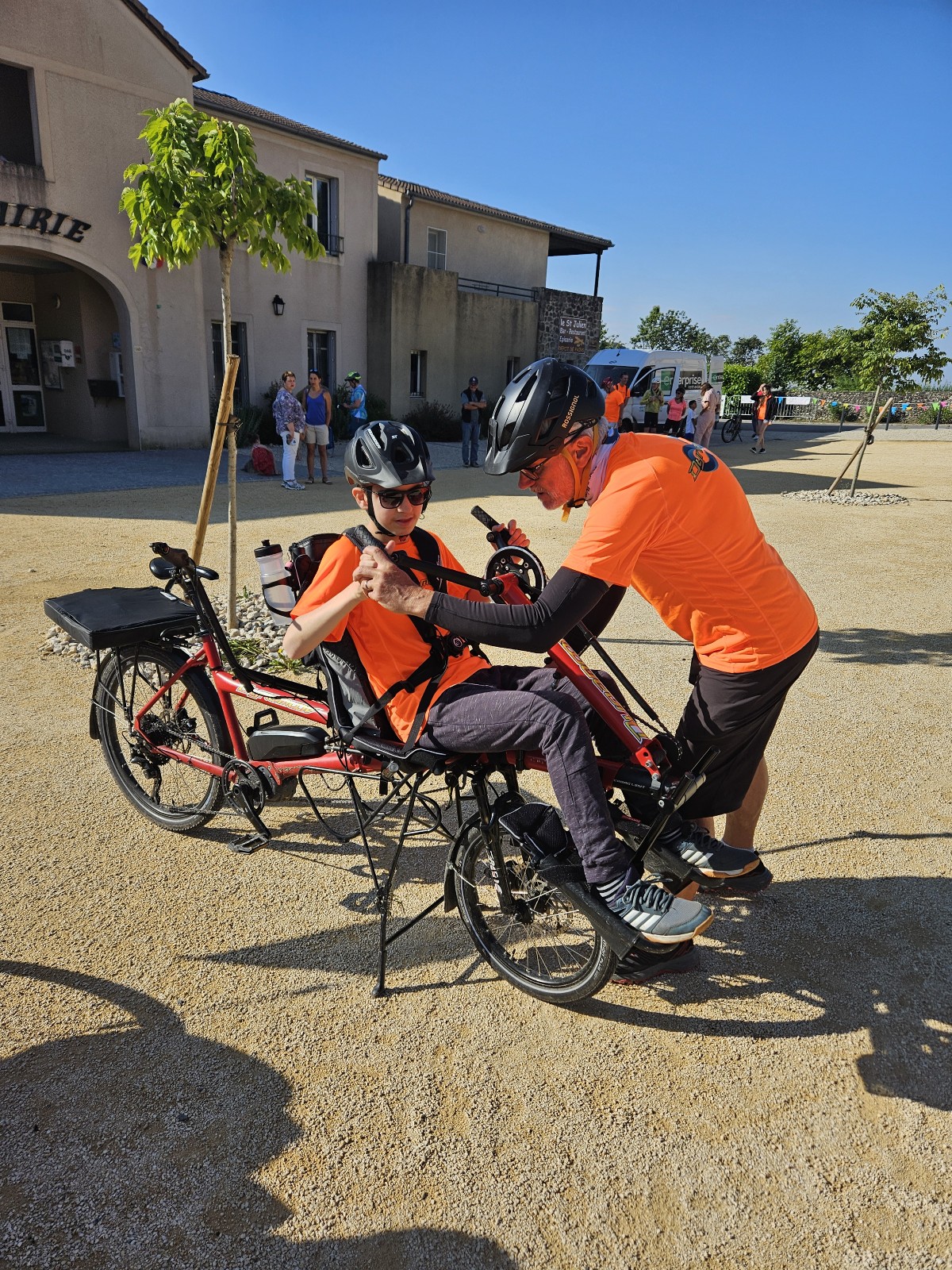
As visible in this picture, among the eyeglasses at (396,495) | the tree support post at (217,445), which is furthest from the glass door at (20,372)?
the eyeglasses at (396,495)

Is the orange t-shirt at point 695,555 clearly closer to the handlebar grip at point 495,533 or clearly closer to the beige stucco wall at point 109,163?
the handlebar grip at point 495,533

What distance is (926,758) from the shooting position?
15.3 ft

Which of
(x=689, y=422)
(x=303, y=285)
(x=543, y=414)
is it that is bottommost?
(x=689, y=422)

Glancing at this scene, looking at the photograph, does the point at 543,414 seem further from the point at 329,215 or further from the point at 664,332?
the point at 664,332

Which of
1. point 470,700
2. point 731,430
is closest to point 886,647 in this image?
point 470,700

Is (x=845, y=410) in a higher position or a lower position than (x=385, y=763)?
higher

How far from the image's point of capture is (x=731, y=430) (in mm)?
30125

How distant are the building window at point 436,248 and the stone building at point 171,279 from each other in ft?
0.17

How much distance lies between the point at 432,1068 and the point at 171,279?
17788 millimetres

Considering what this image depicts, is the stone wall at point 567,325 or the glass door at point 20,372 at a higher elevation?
the stone wall at point 567,325

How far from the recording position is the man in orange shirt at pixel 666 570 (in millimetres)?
2188

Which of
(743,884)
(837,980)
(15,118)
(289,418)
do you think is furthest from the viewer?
(15,118)

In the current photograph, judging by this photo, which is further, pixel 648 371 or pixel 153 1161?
pixel 648 371

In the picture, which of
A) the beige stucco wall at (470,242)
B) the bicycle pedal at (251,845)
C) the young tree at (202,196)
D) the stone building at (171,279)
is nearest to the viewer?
the bicycle pedal at (251,845)
